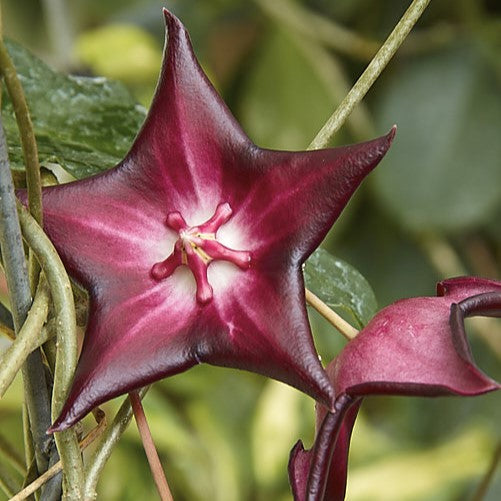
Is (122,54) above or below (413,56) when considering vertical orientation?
below

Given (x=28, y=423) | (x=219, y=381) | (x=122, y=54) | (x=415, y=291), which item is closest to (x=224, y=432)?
(x=219, y=381)

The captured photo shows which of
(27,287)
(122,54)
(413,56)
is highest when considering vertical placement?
(27,287)

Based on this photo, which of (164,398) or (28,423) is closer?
(28,423)

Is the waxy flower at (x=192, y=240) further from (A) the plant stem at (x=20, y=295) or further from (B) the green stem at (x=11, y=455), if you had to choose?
(B) the green stem at (x=11, y=455)

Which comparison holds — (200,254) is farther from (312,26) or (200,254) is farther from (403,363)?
(312,26)

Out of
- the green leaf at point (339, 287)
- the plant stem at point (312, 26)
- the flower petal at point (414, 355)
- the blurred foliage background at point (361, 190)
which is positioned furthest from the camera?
the plant stem at point (312, 26)

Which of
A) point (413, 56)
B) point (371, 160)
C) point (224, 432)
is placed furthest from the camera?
point (413, 56)

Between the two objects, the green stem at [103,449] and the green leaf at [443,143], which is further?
the green leaf at [443,143]

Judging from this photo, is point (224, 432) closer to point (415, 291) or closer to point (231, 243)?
point (415, 291)

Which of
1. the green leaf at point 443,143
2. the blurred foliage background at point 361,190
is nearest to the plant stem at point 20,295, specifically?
→ the blurred foliage background at point 361,190
